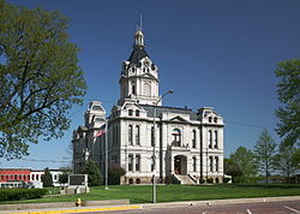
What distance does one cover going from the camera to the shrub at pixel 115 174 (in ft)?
216

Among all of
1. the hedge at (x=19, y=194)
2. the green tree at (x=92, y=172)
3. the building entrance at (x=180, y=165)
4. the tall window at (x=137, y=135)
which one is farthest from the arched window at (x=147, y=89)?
the hedge at (x=19, y=194)

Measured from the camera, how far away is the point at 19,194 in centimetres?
3097

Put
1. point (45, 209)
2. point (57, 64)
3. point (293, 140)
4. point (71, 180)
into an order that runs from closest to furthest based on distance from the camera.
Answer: point (45, 209)
point (57, 64)
point (71, 180)
point (293, 140)

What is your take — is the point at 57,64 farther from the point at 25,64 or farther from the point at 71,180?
the point at 71,180

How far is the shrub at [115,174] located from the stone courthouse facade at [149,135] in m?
1.44

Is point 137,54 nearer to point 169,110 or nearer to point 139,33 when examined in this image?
point 139,33

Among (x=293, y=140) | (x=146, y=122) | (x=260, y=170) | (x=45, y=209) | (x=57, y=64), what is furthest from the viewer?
(x=260, y=170)

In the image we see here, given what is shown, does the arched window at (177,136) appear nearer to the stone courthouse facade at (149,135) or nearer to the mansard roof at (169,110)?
the stone courthouse facade at (149,135)

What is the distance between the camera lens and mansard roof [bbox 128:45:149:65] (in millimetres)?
82875

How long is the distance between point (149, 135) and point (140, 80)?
13.8m

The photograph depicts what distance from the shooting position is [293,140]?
48.3 meters

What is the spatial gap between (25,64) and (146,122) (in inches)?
1820

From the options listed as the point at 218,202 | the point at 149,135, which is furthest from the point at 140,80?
the point at 218,202

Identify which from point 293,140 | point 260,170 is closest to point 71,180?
point 293,140
